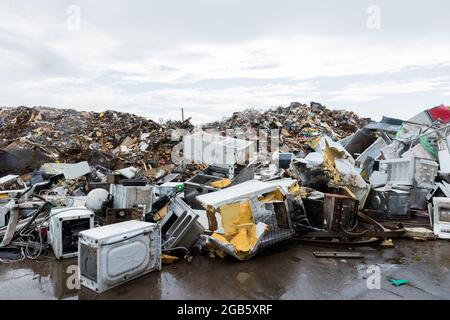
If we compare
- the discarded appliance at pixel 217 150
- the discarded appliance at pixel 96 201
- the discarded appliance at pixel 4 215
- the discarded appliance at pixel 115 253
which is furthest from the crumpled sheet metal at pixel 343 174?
the discarded appliance at pixel 4 215

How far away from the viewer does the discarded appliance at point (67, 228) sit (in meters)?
4.31

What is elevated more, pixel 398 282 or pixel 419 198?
pixel 419 198

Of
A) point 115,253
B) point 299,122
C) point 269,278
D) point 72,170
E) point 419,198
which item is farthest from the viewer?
point 299,122

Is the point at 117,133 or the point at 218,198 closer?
the point at 218,198

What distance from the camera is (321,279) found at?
3.85 meters

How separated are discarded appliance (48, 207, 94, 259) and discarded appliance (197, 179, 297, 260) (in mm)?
1493

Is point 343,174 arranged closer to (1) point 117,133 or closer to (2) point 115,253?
(2) point 115,253

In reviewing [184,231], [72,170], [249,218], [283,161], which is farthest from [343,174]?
[72,170]

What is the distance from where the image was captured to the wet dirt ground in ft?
11.5

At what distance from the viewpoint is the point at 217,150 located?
7789 mm

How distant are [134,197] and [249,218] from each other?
2.00m

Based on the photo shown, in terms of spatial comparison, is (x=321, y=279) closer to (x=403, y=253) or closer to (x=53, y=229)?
(x=403, y=253)

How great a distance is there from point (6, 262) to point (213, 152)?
15.0 ft

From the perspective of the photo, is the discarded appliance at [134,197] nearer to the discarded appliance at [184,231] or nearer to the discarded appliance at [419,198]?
the discarded appliance at [184,231]
